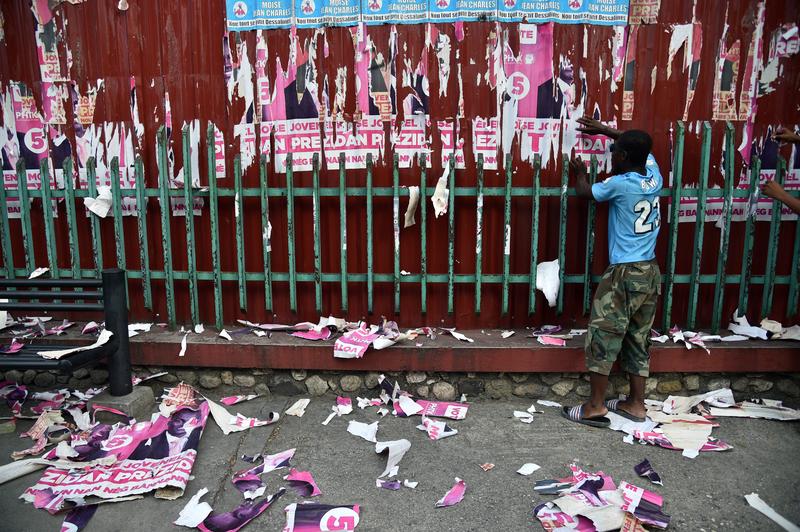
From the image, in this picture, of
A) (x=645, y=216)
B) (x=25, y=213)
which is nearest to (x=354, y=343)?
(x=645, y=216)

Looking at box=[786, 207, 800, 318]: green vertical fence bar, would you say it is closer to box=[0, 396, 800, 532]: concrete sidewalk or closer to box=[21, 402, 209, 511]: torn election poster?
box=[0, 396, 800, 532]: concrete sidewalk

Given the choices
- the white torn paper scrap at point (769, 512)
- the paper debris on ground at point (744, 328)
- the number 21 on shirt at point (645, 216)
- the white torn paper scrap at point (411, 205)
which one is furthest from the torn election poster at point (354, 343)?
the paper debris on ground at point (744, 328)

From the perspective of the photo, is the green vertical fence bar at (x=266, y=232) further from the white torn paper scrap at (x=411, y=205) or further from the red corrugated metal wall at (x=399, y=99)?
the white torn paper scrap at (x=411, y=205)

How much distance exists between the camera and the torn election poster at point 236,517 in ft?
8.04

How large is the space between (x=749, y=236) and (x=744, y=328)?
2.05 ft

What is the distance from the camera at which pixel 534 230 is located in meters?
3.59

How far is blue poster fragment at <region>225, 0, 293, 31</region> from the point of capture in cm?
367

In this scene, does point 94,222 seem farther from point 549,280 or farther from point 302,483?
point 549,280

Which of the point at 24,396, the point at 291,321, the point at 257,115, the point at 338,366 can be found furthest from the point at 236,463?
the point at 257,115

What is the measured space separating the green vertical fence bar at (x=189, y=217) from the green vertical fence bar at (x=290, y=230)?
25.3 inches

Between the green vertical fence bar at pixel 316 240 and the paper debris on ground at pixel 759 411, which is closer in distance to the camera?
the paper debris on ground at pixel 759 411

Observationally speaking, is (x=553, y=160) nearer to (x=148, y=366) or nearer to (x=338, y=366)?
(x=338, y=366)

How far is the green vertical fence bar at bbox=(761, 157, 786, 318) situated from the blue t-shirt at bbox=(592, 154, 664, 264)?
0.94 metres

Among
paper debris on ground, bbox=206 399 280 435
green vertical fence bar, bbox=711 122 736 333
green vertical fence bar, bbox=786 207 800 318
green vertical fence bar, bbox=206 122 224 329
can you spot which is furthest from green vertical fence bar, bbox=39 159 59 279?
green vertical fence bar, bbox=786 207 800 318
